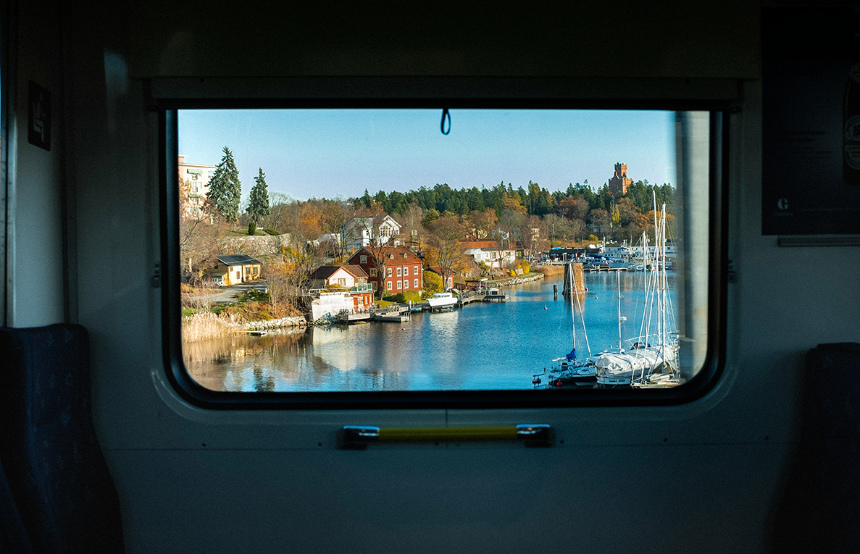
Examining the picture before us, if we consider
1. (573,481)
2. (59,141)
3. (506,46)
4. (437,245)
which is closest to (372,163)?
(437,245)

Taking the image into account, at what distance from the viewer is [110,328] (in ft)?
8.03

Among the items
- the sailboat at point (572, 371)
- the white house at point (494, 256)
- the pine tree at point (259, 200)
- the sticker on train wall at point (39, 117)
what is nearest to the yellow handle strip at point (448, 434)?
the sailboat at point (572, 371)

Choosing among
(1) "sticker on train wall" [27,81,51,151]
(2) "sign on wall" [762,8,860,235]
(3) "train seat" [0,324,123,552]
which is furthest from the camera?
(2) "sign on wall" [762,8,860,235]

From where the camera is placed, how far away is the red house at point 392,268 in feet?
8.57

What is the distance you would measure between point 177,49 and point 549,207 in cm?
167

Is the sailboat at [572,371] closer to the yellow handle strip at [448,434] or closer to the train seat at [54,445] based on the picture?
the yellow handle strip at [448,434]

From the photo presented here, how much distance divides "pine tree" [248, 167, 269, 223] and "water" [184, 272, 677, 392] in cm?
52

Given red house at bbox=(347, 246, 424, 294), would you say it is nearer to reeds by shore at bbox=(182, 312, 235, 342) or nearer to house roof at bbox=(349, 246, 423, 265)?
house roof at bbox=(349, 246, 423, 265)

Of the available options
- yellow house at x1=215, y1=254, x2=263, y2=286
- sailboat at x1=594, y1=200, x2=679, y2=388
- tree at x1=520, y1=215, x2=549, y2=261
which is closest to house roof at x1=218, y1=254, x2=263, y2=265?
yellow house at x1=215, y1=254, x2=263, y2=286

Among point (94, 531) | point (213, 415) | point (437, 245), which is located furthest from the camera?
point (437, 245)

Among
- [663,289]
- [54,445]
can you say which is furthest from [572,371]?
[54,445]

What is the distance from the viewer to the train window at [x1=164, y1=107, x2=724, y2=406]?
2541mm

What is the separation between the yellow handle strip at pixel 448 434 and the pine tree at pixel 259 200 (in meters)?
1.06

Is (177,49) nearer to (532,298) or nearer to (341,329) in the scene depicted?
(341,329)
